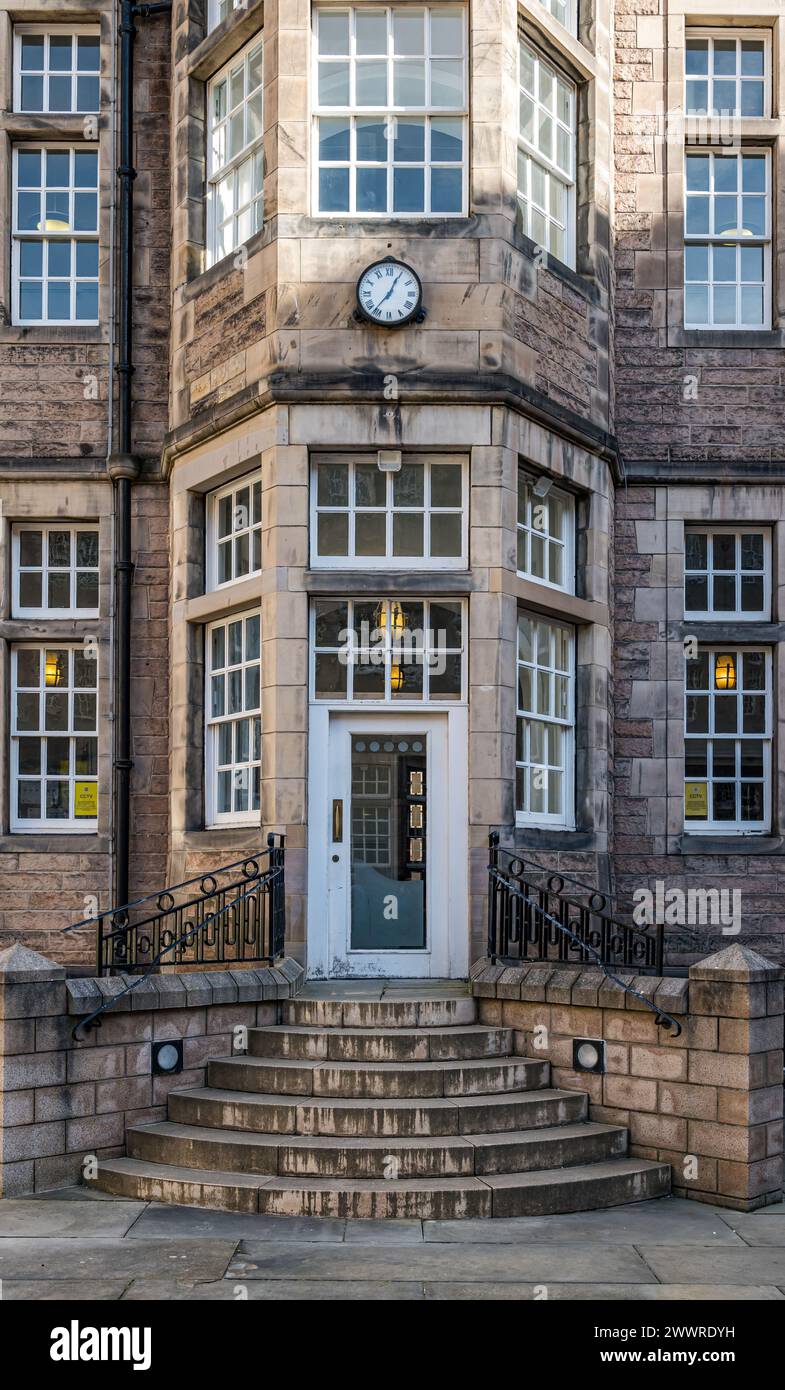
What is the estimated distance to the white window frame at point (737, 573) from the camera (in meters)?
14.7

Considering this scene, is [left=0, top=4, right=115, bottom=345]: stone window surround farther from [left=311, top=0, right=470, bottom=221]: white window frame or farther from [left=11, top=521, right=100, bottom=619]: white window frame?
[left=311, top=0, right=470, bottom=221]: white window frame

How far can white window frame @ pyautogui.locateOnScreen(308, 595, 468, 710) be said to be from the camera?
12164 millimetres

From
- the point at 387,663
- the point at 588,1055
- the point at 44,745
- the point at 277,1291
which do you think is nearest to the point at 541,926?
the point at 588,1055

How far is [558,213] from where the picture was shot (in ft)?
45.3

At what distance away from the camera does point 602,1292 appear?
23.7ft

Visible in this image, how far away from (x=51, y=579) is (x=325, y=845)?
4.52 meters

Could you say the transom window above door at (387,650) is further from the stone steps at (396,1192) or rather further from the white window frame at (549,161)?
the stone steps at (396,1192)

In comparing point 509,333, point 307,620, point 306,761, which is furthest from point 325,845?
point 509,333

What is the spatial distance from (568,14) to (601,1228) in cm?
1092

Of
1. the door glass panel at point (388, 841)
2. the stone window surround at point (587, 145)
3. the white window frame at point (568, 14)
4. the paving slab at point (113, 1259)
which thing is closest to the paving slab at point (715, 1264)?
the paving slab at point (113, 1259)

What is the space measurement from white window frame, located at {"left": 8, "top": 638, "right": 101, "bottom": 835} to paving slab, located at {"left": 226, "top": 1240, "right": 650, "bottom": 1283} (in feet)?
23.0

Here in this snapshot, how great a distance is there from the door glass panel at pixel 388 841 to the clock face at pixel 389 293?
11.3 feet

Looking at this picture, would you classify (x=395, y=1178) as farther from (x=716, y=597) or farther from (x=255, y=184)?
(x=255, y=184)
